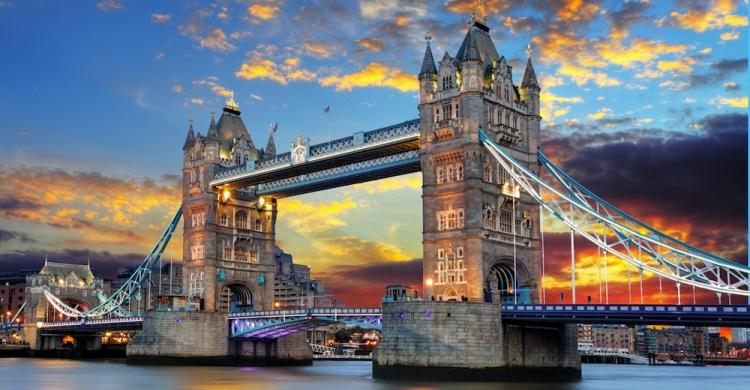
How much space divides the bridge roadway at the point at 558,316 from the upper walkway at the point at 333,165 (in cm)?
1211

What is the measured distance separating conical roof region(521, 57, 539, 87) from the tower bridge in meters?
0.08

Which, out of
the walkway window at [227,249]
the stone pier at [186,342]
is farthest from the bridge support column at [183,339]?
the walkway window at [227,249]

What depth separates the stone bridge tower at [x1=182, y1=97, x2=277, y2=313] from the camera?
96250mm

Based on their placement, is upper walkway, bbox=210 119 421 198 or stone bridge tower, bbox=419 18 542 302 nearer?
stone bridge tower, bbox=419 18 542 302

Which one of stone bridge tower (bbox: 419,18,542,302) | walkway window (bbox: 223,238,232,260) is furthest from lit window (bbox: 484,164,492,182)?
walkway window (bbox: 223,238,232,260)

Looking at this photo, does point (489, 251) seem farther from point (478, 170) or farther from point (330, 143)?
point (330, 143)

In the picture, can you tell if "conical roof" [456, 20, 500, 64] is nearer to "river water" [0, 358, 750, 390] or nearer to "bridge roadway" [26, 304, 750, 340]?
"bridge roadway" [26, 304, 750, 340]

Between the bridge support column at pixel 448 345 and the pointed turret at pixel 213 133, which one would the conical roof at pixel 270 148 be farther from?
the bridge support column at pixel 448 345

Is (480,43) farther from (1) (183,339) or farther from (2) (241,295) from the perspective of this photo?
(2) (241,295)

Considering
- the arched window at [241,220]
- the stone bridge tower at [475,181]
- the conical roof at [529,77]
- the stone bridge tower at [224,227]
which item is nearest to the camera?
the stone bridge tower at [475,181]

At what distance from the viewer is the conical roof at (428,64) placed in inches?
2908

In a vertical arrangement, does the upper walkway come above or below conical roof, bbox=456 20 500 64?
below

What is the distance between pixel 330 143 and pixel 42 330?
74371 millimetres

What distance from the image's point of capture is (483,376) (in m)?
62.1
